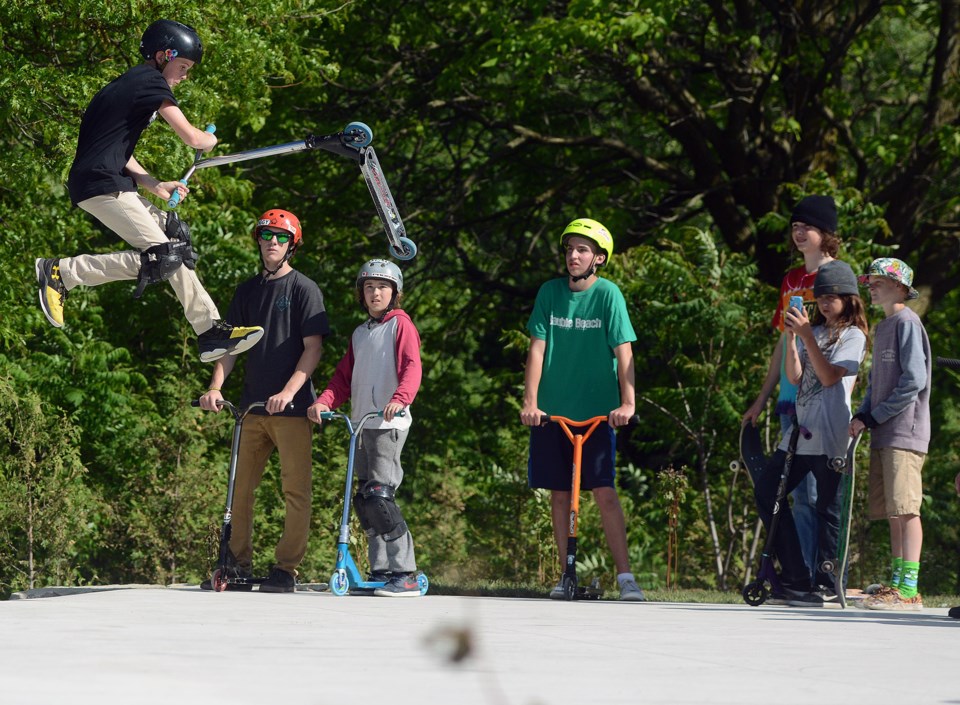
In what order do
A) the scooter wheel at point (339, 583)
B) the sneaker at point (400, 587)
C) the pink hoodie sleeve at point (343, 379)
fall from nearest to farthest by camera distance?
the scooter wheel at point (339, 583) → the sneaker at point (400, 587) → the pink hoodie sleeve at point (343, 379)

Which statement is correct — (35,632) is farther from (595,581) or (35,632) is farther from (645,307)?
(645,307)

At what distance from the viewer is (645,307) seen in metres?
12.0

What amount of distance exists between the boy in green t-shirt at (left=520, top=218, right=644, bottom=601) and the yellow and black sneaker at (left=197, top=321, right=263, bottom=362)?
1739 mm

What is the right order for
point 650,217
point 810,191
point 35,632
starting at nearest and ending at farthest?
point 35,632 → point 810,191 → point 650,217

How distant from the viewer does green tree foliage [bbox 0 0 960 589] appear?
10.9 m

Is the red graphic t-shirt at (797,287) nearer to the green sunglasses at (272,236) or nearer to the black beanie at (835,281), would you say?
the black beanie at (835,281)

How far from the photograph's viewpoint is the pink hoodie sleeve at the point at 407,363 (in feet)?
25.4

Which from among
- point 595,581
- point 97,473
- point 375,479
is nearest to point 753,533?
point 595,581

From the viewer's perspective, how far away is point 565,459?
8.26m

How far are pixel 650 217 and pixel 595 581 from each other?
11.2m

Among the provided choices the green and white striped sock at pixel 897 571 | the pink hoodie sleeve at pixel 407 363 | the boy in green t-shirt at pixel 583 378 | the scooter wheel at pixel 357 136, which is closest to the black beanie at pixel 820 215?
the boy in green t-shirt at pixel 583 378

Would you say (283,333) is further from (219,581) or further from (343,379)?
(219,581)

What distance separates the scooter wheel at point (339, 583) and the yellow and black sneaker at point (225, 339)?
140 cm

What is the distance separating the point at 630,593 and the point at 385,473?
1614 mm
